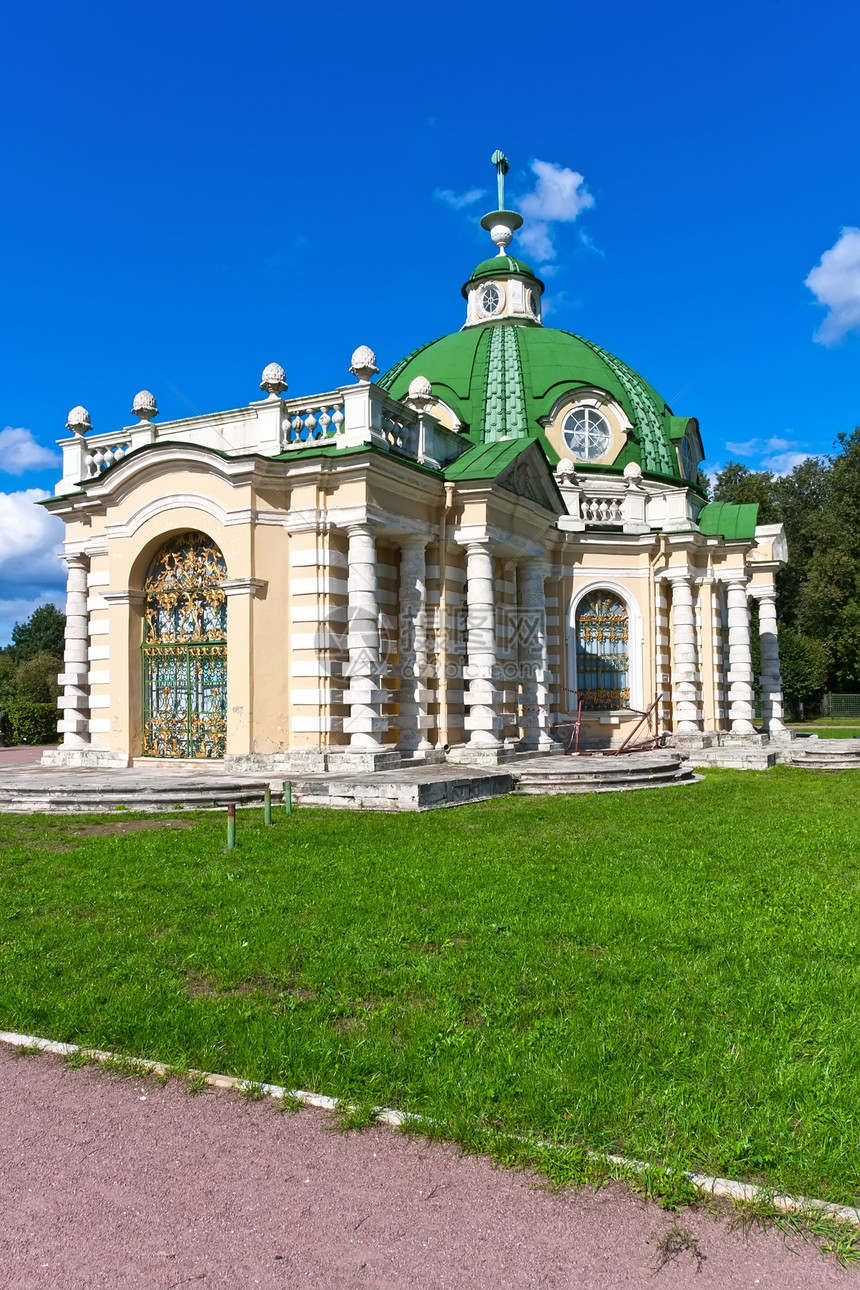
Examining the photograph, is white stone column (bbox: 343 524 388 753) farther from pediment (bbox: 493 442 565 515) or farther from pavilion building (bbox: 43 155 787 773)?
pediment (bbox: 493 442 565 515)

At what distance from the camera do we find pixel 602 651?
2378 cm

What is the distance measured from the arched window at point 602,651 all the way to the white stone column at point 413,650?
7433 millimetres

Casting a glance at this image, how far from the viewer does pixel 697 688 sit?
24.0 meters

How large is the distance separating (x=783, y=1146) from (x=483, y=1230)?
1249 millimetres

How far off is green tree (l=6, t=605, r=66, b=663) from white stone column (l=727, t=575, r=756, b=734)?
5740 centimetres

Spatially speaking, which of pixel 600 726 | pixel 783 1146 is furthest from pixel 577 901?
pixel 600 726

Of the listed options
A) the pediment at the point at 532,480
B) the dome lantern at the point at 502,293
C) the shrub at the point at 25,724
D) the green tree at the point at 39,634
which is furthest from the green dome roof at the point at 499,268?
the green tree at the point at 39,634

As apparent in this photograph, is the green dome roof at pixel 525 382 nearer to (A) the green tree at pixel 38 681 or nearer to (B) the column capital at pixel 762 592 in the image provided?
(B) the column capital at pixel 762 592

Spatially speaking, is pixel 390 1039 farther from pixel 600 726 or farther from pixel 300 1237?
pixel 600 726

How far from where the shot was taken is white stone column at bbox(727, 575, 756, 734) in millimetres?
24562

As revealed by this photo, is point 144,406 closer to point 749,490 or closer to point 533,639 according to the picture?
point 533,639

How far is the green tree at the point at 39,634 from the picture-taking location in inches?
2788

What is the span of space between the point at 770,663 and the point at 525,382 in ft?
36.3

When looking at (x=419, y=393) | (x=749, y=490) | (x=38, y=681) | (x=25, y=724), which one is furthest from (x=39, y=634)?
(x=419, y=393)
